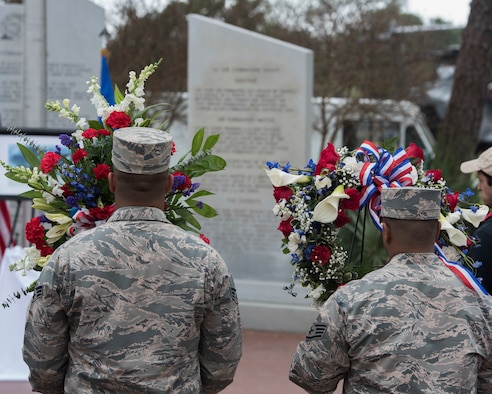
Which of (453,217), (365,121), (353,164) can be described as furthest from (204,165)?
(365,121)

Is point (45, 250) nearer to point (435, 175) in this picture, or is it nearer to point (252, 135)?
point (435, 175)

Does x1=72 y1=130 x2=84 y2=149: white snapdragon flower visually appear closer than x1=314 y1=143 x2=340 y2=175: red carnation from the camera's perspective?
No

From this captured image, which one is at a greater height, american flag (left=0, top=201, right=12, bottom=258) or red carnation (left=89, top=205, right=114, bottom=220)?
red carnation (left=89, top=205, right=114, bottom=220)

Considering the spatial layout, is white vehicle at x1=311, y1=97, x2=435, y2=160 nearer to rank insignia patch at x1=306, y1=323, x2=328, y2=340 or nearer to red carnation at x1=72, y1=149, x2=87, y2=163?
red carnation at x1=72, y1=149, x2=87, y2=163

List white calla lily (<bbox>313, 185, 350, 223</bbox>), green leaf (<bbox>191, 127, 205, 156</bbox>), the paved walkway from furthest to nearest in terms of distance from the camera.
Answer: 1. the paved walkway
2. green leaf (<bbox>191, 127, 205, 156</bbox>)
3. white calla lily (<bbox>313, 185, 350, 223</bbox>)

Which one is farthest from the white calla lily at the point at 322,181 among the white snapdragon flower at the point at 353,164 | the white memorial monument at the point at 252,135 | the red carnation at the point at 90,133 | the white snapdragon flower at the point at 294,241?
the white memorial monument at the point at 252,135

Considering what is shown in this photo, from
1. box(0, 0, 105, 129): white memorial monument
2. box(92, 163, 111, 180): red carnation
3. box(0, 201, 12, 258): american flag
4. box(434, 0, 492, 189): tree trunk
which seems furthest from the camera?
box(434, 0, 492, 189): tree trunk

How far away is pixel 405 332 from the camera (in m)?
3.04

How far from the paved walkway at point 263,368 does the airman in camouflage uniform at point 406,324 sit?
12.3ft

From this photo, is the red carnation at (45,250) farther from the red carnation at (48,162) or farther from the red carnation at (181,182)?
the red carnation at (181,182)

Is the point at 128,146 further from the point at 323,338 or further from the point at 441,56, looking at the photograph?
the point at 441,56

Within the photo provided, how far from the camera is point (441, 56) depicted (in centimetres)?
2064

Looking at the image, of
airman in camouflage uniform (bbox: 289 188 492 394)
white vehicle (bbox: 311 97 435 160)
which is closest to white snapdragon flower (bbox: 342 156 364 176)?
airman in camouflage uniform (bbox: 289 188 492 394)

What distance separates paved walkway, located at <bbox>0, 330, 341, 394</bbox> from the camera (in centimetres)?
705
